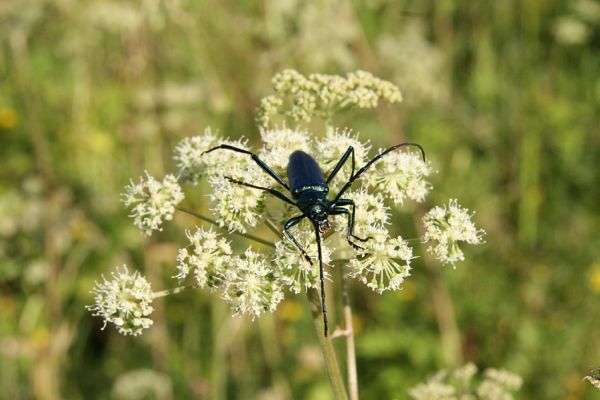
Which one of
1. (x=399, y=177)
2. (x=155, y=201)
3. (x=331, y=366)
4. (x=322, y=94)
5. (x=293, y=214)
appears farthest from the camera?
(x=322, y=94)

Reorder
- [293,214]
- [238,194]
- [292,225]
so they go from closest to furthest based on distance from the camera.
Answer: [292,225] → [238,194] → [293,214]

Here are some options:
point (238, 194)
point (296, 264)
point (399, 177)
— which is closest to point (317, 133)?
point (399, 177)

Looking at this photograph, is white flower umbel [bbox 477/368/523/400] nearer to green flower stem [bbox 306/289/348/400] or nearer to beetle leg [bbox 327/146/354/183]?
green flower stem [bbox 306/289/348/400]

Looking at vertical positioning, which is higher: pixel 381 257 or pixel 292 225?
pixel 292 225

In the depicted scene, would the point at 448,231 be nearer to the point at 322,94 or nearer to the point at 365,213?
the point at 365,213

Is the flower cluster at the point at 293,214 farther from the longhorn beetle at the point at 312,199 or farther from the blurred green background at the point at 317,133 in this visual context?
the blurred green background at the point at 317,133

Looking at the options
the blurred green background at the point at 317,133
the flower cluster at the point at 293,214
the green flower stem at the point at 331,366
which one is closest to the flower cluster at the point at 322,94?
the flower cluster at the point at 293,214

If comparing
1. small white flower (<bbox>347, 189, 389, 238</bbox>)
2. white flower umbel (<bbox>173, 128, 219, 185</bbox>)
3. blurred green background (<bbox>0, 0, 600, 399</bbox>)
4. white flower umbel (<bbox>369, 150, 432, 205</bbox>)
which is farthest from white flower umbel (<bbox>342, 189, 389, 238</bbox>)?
blurred green background (<bbox>0, 0, 600, 399</bbox>)

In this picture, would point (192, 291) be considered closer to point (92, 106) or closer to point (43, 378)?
point (43, 378)
